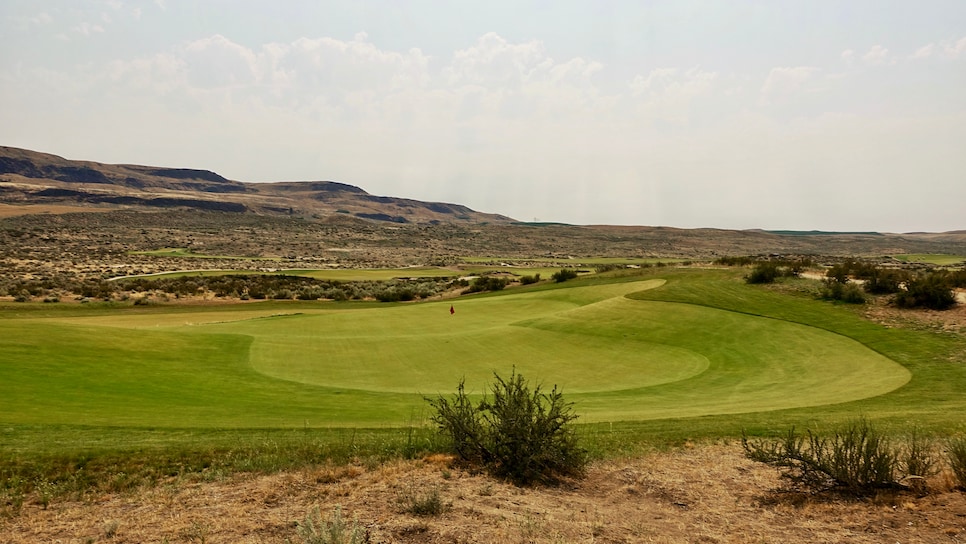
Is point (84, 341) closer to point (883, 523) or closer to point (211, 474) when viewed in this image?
point (211, 474)

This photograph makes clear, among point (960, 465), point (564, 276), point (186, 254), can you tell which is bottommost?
point (186, 254)

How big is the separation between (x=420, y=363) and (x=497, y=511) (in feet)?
40.7

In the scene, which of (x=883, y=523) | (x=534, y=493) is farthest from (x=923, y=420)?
(x=534, y=493)

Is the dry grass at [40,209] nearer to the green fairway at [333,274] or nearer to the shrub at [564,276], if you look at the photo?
the green fairway at [333,274]

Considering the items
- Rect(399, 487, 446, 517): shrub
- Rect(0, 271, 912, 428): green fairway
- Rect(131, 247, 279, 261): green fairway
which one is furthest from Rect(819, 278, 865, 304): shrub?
Rect(131, 247, 279, 261): green fairway

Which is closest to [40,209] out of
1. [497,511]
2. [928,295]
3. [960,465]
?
[497,511]

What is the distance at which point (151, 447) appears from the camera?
31.0 ft

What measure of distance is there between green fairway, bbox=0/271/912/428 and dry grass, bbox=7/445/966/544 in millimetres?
4299

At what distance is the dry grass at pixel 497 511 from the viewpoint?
20.2ft

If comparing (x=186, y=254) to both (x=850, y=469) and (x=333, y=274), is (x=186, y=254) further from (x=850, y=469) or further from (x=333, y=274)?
A: (x=850, y=469)

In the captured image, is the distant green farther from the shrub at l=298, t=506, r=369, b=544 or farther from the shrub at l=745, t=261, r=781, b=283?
the shrub at l=298, t=506, r=369, b=544

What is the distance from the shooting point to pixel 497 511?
6754 mm

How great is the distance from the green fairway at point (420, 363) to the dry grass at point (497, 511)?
169 inches

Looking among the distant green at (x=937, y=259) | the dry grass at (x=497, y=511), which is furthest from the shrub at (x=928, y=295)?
the distant green at (x=937, y=259)
